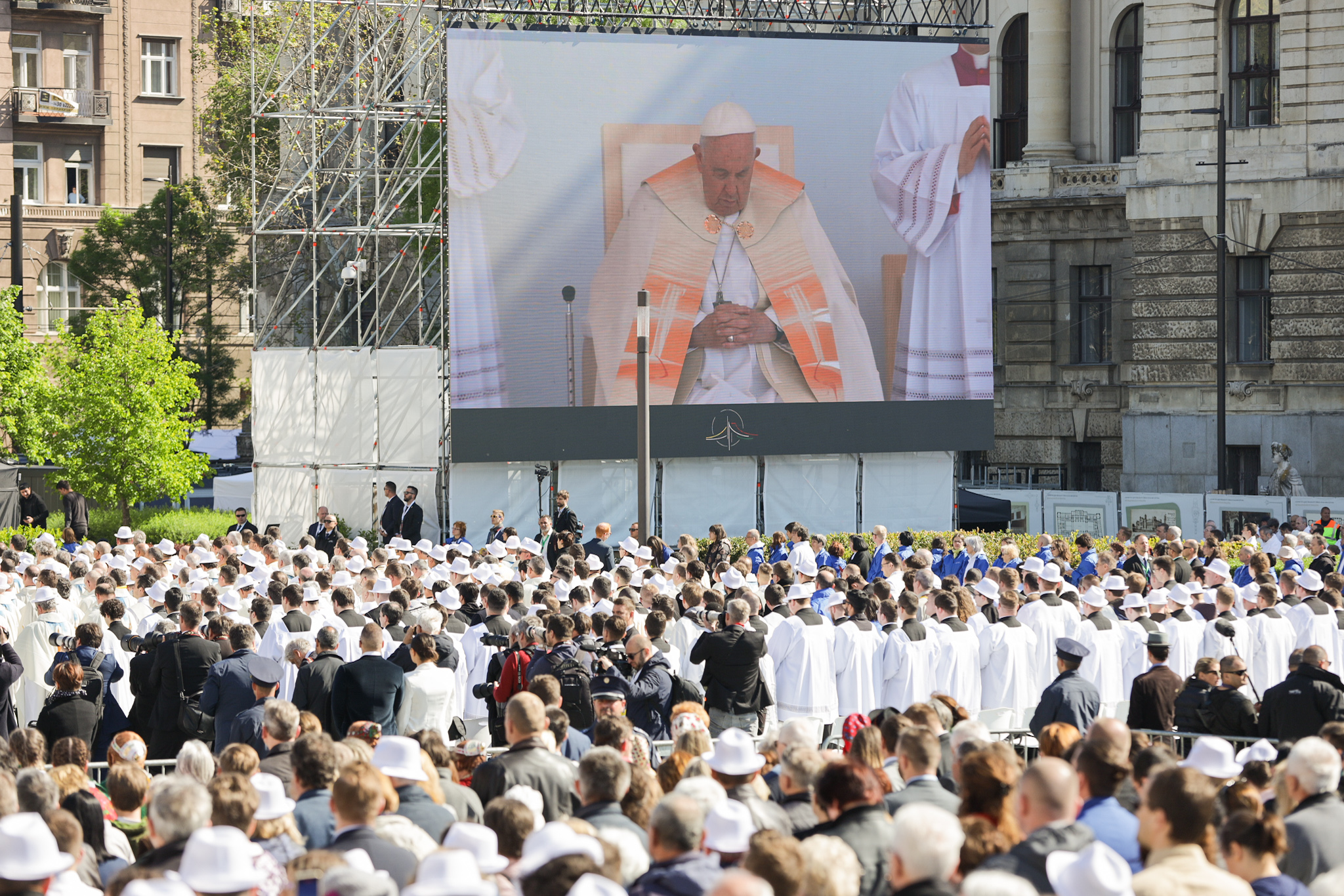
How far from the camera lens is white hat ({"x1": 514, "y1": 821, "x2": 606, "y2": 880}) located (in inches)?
223

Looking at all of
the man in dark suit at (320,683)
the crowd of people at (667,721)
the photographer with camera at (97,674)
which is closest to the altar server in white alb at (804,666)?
the crowd of people at (667,721)

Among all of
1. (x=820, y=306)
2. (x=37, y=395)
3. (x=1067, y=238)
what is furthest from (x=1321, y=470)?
(x=37, y=395)

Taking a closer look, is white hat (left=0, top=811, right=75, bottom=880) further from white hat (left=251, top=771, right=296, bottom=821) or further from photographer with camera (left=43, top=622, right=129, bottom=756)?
photographer with camera (left=43, top=622, right=129, bottom=756)

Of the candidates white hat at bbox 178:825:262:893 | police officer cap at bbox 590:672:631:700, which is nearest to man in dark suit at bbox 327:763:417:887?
white hat at bbox 178:825:262:893

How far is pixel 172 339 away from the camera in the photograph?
99.7 ft

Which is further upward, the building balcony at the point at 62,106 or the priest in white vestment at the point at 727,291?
the building balcony at the point at 62,106

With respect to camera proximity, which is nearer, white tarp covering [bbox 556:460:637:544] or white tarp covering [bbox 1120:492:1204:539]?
white tarp covering [bbox 556:460:637:544]

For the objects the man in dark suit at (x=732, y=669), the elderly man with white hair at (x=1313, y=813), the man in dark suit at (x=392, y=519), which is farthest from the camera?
the man in dark suit at (x=392, y=519)

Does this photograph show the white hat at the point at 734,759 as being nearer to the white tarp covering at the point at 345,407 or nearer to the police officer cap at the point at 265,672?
the police officer cap at the point at 265,672

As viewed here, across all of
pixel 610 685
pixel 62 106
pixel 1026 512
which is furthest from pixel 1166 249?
pixel 62 106

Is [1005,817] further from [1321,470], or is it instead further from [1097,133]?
[1097,133]

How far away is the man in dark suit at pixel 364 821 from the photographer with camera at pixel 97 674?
4975 millimetres

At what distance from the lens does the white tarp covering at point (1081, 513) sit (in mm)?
29500

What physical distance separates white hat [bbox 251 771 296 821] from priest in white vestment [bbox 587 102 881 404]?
19039mm
